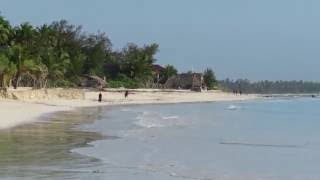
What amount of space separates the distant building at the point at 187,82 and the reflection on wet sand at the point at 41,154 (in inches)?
3271

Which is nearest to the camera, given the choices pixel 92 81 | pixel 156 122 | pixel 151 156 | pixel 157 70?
pixel 151 156

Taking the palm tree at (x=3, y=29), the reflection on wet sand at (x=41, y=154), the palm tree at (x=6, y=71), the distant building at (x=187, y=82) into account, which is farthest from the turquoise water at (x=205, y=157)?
the distant building at (x=187, y=82)

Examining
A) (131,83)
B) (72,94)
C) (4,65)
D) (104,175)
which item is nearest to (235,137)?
(104,175)

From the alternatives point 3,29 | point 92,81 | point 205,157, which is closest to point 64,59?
point 92,81

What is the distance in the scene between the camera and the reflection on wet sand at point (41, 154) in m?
10.8

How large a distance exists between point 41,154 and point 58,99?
40.1 meters

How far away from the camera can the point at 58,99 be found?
53.1 meters

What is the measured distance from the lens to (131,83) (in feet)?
289

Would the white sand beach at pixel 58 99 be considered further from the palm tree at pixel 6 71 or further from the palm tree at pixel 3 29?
the palm tree at pixel 3 29

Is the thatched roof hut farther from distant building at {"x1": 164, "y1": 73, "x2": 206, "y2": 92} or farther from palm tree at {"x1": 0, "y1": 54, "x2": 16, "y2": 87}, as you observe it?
palm tree at {"x1": 0, "y1": 54, "x2": 16, "y2": 87}

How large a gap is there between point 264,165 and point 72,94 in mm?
45136

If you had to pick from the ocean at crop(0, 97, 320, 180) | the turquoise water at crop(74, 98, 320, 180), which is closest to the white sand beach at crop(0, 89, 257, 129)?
the ocean at crop(0, 97, 320, 180)

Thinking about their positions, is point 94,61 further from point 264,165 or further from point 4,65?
point 264,165

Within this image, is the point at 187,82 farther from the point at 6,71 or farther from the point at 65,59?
the point at 6,71
